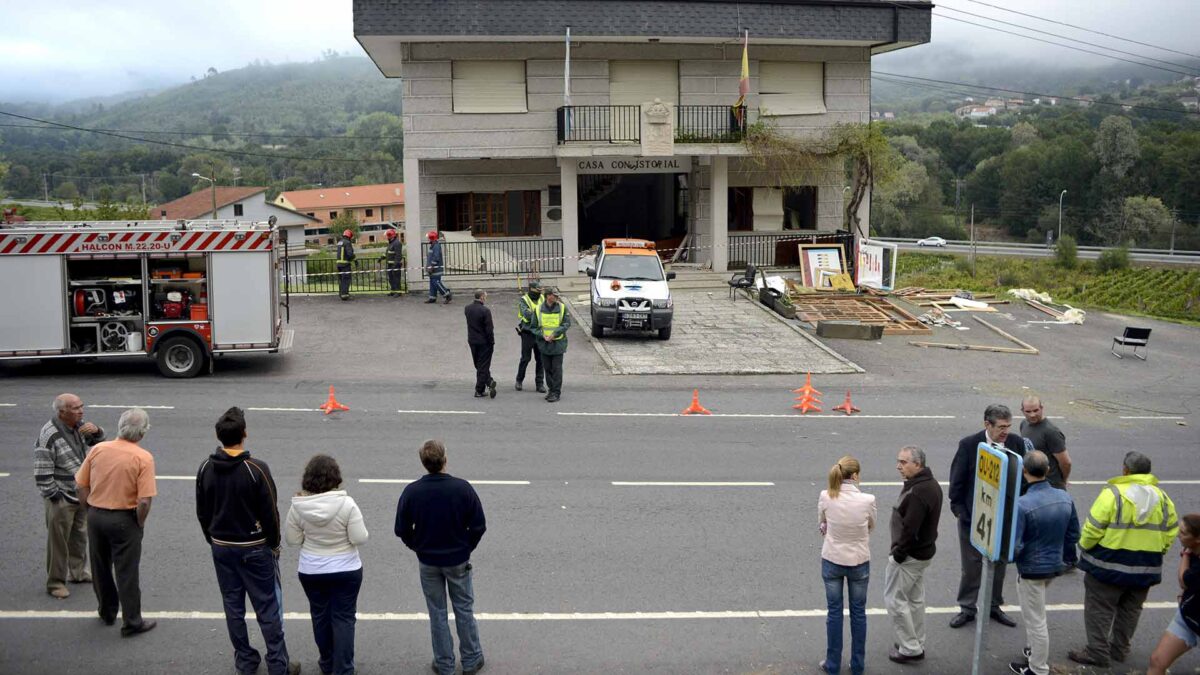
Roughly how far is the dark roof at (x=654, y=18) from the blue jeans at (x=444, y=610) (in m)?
23.0

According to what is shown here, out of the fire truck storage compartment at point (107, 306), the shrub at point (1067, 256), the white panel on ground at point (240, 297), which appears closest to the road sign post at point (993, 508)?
the white panel on ground at point (240, 297)

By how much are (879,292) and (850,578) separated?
22.8 m

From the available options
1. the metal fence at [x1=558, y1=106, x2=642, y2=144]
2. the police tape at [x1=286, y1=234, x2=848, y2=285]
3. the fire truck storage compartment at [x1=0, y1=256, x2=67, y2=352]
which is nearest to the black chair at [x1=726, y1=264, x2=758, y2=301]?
the police tape at [x1=286, y1=234, x2=848, y2=285]

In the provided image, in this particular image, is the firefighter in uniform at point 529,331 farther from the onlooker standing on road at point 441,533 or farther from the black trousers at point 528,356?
the onlooker standing on road at point 441,533

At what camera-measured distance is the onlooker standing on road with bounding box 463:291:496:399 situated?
56.0 ft

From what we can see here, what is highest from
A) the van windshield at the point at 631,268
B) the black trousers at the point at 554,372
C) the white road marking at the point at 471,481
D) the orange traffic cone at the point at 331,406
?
the van windshield at the point at 631,268

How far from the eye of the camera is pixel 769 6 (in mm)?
30125

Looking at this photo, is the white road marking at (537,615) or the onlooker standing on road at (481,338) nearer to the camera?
the white road marking at (537,615)

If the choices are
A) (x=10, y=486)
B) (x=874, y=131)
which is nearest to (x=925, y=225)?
(x=874, y=131)

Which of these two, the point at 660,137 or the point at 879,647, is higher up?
the point at 660,137

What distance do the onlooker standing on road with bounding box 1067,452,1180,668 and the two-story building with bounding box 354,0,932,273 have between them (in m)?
22.9

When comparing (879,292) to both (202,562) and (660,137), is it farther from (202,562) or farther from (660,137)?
(202,562)

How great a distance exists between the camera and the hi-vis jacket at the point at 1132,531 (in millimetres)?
7691

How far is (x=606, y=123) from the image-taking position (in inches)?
1213
